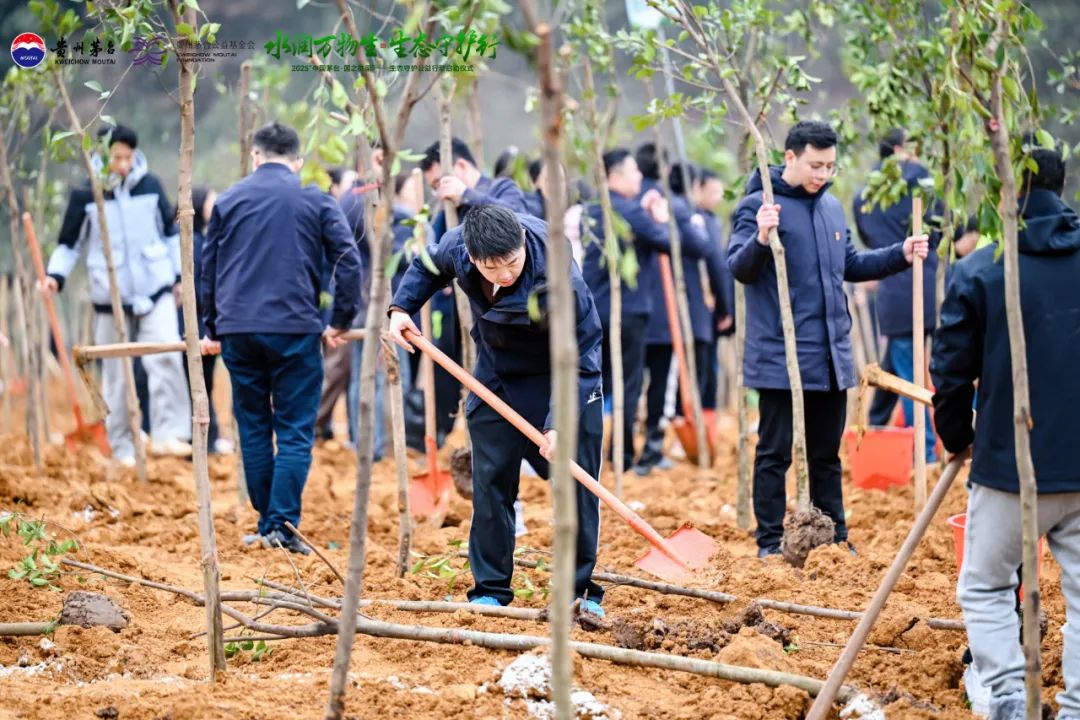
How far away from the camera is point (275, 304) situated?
20.4 feet

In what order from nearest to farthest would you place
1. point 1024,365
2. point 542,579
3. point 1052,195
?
point 1024,365, point 1052,195, point 542,579

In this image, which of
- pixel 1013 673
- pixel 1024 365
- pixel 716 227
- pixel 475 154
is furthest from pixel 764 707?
pixel 716 227

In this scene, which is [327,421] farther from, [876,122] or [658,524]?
[876,122]

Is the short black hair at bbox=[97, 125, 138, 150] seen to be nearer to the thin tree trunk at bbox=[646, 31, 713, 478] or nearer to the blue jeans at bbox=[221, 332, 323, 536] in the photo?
the blue jeans at bbox=[221, 332, 323, 536]

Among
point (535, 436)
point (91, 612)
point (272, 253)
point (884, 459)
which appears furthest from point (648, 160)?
point (91, 612)

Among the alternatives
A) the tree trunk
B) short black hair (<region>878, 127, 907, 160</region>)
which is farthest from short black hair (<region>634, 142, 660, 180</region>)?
the tree trunk

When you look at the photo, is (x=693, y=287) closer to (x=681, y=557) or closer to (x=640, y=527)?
(x=681, y=557)

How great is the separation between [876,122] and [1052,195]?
11.1ft

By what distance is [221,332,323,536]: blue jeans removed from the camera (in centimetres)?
630

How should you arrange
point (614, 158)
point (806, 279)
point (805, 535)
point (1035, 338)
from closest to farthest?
point (1035, 338)
point (805, 535)
point (806, 279)
point (614, 158)

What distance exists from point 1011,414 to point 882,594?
59 centimetres

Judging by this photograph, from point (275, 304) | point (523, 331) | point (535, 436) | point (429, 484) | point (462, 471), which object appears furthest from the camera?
point (429, 484)

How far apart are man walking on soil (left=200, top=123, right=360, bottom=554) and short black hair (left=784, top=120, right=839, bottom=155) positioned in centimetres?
215

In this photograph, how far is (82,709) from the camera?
3.78 m
